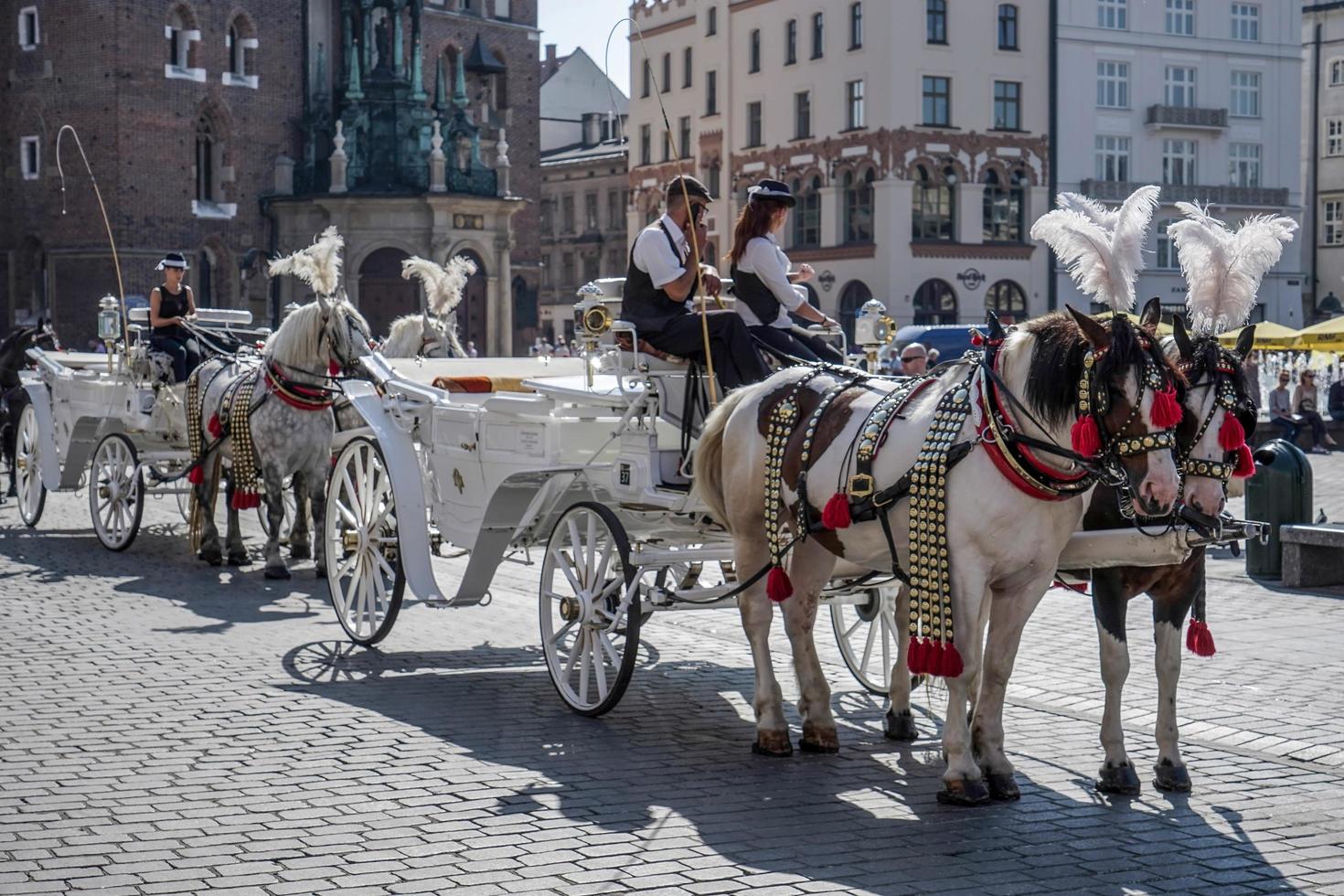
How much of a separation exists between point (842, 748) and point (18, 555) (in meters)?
9.65

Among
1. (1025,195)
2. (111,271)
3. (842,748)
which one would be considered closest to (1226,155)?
(1025,195)

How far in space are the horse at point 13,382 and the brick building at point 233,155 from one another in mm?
23092

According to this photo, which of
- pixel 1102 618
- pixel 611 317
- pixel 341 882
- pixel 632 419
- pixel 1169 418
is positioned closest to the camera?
pixel 341 882

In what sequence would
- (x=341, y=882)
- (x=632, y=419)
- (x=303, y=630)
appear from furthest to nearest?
(x=303, y=630) → (x=632, y=419) → (x=341, y=882)

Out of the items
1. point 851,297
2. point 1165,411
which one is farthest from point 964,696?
point 851,297

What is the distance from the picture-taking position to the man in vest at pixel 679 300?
341 inches

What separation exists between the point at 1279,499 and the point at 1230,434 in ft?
25.0

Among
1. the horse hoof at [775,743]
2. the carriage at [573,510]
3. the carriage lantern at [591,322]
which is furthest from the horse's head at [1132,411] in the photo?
the carriage lantern at [591,322]

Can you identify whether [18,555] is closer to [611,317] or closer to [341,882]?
[611,317]

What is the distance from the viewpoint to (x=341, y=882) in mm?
5902

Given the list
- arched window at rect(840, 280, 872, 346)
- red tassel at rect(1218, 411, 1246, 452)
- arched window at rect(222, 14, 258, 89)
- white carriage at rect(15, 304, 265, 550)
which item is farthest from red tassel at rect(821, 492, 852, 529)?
arched window at rect(840, 280, 872, 346)

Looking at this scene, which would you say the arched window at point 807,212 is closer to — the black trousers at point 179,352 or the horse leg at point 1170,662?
the black trousers at point 179,352

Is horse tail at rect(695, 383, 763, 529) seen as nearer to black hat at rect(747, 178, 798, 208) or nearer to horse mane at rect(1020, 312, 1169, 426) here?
black hat at rect(747, 178, 798, 208)

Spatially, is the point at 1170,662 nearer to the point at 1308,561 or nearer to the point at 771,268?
the point at 771,268
